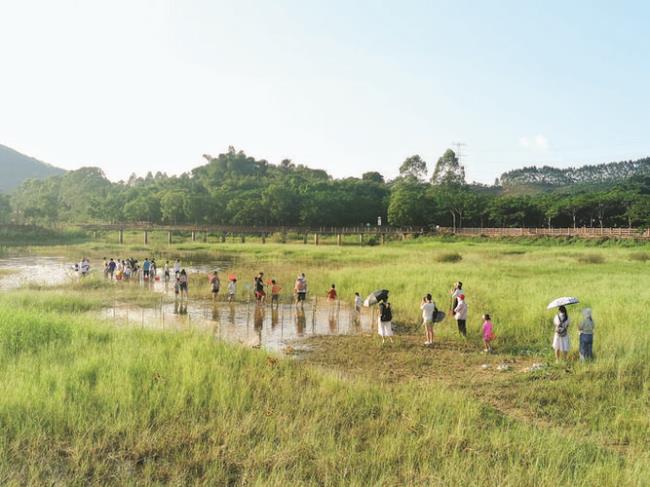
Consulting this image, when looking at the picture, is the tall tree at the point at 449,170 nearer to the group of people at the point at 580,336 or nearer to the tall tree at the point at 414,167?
the tall tree at the point at 414,167

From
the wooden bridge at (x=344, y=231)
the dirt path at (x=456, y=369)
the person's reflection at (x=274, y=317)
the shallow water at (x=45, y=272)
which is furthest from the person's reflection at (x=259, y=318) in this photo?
the wooden bridge at (x=344, y=231)

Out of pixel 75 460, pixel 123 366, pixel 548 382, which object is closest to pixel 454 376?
pixel 548 382

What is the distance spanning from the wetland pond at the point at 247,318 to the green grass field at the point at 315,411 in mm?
1828

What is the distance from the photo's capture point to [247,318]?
1889 centimetres

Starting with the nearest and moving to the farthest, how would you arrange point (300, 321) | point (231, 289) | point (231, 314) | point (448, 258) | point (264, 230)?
point (300, 321) → point (231, 314) → point (231, 289) → point (448, 258) → point (264, 230)

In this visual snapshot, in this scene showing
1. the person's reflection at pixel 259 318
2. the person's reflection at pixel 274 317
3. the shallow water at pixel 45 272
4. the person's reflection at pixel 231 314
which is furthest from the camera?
the shallow water at pixel 45 272

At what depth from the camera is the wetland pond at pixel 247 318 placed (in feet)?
51.6

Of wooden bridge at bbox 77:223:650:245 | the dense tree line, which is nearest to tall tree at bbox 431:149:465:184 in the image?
the dense tree line

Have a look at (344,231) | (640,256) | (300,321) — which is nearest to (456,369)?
(300,321)

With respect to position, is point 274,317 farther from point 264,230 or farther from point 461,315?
point 264,230

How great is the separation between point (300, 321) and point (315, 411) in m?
10.4

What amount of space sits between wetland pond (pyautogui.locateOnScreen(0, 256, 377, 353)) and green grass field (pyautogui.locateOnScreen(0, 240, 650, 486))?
1.83 meters

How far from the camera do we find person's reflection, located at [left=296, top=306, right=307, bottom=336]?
56.0 ft

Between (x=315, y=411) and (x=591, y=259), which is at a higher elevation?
(x=591, y=259)
